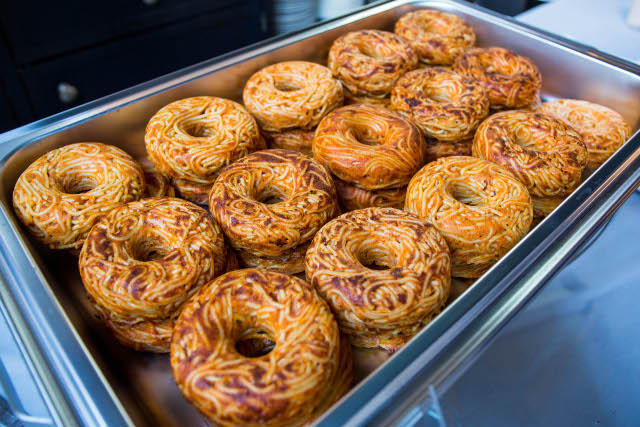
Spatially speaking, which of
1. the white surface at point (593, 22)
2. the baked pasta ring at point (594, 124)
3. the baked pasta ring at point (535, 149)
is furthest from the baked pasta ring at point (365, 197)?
the white surface at point (593, 22)

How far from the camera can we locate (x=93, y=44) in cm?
408

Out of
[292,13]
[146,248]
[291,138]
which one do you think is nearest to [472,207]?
[291,138]

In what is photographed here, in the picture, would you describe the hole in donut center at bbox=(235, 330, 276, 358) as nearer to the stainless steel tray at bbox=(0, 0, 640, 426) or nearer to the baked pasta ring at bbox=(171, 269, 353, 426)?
the baked pasta ring at bbox=(171, 269, 353, 426)

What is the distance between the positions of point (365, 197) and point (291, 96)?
79cm

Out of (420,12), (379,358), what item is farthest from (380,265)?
(420,12)

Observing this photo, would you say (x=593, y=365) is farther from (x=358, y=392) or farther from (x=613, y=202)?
(x=358, y=392)

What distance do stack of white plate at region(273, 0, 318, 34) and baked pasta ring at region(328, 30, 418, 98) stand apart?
2085 mm

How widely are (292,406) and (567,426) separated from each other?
1.15 meters

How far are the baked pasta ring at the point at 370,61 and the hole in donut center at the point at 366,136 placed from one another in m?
0.51

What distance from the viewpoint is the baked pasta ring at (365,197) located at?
2.55 metres

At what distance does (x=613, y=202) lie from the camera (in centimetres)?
201

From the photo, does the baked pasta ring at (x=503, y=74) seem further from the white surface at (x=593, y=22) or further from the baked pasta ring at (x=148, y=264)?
the baked pasta ring at (x=148, y=264)

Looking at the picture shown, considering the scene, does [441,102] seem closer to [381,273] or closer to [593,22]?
[381,273]

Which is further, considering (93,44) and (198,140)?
(93,44)
